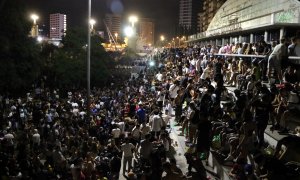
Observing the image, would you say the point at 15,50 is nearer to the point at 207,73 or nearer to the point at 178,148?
the point at 207,73

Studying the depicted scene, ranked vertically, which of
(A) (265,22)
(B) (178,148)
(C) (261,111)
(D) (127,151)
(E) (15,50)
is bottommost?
(B) (178,148)

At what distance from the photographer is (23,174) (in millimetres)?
11070

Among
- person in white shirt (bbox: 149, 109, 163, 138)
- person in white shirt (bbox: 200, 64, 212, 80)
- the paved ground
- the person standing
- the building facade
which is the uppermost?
the building facade

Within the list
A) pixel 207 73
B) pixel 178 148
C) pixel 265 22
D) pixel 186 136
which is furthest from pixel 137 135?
pixel 265 22

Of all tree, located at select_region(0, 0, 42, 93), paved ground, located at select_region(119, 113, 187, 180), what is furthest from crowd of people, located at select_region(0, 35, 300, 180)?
tree, located at select_region(0, 0, 42, 93)

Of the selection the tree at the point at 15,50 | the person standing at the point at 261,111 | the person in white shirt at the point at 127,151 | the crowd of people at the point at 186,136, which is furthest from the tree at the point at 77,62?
the person standing at the point at 261,111

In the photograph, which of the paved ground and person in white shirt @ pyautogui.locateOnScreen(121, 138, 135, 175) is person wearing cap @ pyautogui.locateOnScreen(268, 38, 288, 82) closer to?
the paved ground

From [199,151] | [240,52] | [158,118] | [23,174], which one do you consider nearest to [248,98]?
[199,151]

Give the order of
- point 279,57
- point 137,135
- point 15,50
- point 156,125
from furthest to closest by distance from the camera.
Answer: point 15,50, point 156,125, point 137,135, point 279,57

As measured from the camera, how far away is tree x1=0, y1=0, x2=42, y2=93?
24.0 metres

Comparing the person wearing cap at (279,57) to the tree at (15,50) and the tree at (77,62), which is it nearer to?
the tree at (15,50)

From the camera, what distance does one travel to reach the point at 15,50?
25.4 metres

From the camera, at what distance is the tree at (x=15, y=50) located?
2402 centimetres

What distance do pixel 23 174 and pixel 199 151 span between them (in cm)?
549
